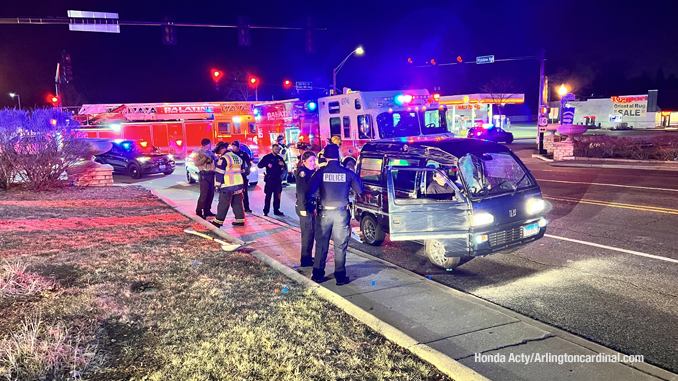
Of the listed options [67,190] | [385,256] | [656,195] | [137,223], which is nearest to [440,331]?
[385,256]

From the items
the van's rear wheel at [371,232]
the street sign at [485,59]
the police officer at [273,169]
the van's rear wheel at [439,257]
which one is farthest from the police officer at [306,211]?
the street sign at [485,59]

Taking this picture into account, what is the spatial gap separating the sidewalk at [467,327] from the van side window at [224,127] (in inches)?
805

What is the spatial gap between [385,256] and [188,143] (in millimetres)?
26876

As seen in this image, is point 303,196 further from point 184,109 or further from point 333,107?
point 184,109

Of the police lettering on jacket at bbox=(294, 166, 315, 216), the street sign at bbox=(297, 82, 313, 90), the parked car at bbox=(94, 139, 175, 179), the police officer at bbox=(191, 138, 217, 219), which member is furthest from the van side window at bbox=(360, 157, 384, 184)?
the street sign at bbox=(297, 82, 313, 90)

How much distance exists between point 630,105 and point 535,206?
2875 inches

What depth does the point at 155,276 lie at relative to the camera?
6.01 m

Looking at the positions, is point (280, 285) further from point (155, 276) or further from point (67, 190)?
point (67, 190)

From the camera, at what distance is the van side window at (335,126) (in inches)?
587

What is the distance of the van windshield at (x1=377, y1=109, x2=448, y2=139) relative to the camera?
43.4 feet

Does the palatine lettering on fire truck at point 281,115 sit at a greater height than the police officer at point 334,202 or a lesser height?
greater

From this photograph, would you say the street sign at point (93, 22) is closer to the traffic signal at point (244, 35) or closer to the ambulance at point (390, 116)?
the traffic signal at point (244, 35)


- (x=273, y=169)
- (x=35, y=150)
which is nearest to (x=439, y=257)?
(x=273, y=169)

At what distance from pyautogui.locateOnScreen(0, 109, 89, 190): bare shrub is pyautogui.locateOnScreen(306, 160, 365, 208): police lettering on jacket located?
11036 mm
